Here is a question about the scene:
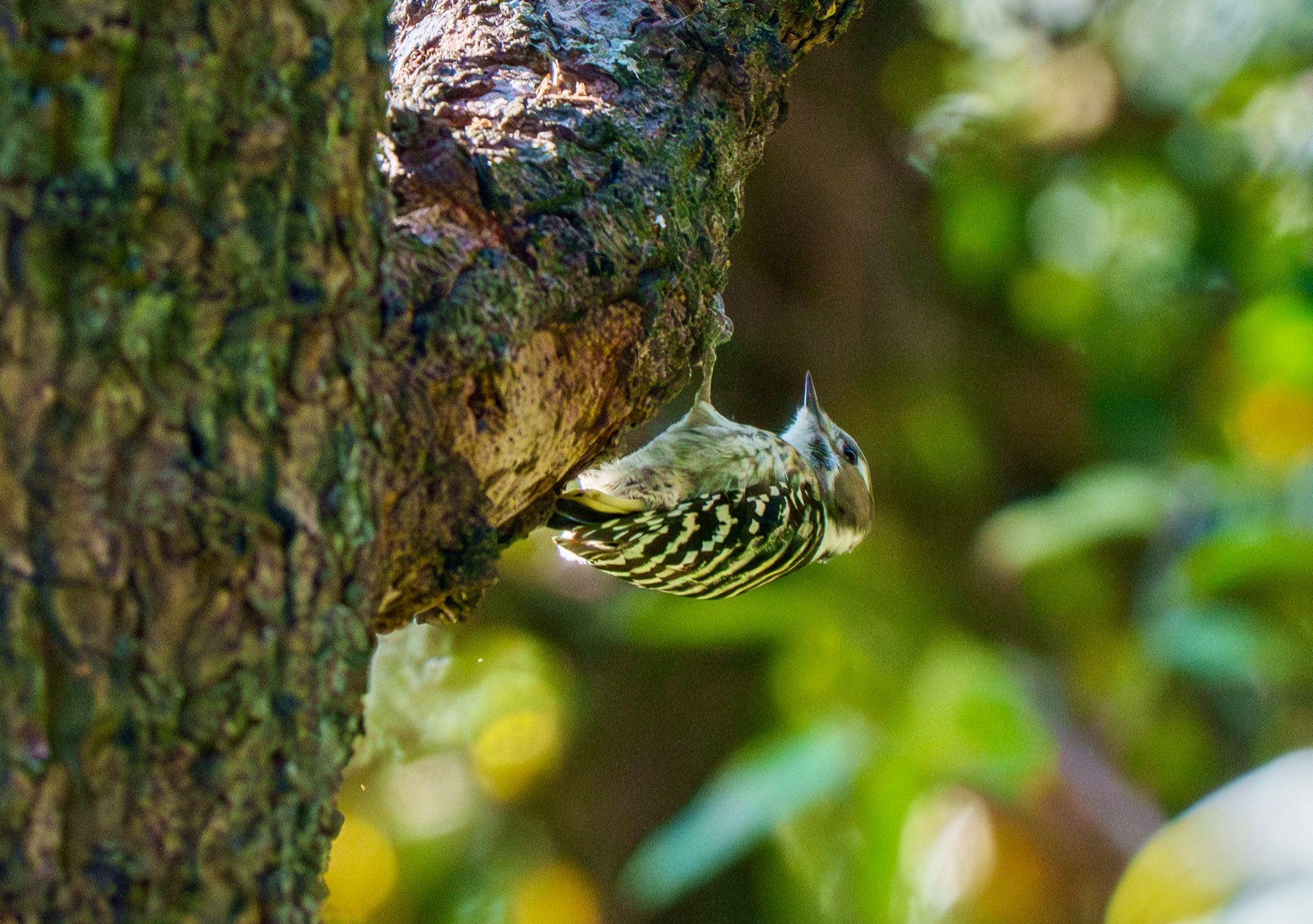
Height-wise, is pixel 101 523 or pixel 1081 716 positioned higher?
pixel 101 523

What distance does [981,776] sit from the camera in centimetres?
421

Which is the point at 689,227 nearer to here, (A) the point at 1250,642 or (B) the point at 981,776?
(B) the point at 981,776

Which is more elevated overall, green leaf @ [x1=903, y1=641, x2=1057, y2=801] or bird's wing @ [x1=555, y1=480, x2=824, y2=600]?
bird's wing @ [x1=555, y1=480, x2=824, y2=600]

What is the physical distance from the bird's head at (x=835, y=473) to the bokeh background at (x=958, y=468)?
3.86ft

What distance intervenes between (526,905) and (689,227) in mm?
4730

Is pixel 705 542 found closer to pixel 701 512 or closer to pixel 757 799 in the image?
pixel 701 512

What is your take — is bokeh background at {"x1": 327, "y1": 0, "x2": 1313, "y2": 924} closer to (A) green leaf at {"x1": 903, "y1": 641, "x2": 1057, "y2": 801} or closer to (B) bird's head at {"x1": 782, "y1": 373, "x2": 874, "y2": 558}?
(A) green leaf at {"x1": 903, "y1": 641, "x2": 1057, "y2": 801}

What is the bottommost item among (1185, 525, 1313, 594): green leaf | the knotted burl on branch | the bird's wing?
(1185, 525, 1313, 594): green leaf

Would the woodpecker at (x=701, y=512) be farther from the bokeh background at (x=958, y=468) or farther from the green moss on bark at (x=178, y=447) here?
the bokeh background at (x=958, y=468)

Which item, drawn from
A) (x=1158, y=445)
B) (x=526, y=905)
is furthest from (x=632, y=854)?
(x=1158, y=445)

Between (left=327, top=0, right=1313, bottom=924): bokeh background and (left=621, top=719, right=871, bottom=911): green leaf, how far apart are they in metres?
0.72

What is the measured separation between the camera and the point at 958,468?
575 centimetres

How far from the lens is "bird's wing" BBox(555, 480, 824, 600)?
2902 millimetres

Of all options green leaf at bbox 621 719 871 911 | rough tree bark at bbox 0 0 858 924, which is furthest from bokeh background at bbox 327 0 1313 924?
rough tree bark at bbox 0 0 858 924
